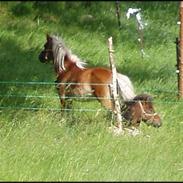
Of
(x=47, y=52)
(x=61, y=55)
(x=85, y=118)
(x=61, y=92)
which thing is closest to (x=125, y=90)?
(x=85, y=118)

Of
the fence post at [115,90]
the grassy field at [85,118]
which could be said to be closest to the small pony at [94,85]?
the fence post at [115,90]

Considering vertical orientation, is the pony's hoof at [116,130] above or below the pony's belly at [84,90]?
below

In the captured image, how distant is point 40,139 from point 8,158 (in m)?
→ 0.73

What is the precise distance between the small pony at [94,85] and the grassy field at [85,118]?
0.23 metres

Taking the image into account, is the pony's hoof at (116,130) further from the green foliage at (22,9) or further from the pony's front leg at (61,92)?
the green foliage at (22,9)

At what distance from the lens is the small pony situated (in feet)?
29.0

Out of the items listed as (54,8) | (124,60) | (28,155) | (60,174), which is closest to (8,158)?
(28,155)

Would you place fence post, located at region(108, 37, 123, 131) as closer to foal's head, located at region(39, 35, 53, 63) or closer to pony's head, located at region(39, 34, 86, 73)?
pony's head, located at region(39, 34, 86, 73)

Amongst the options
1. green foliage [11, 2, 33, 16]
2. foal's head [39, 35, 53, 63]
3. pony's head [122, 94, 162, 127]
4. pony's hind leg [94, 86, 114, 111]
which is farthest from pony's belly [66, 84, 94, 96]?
green foliage [11, 2, 33, 16]

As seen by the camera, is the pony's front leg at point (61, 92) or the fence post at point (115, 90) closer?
the fence post at point (115, 90)

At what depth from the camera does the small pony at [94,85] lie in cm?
883

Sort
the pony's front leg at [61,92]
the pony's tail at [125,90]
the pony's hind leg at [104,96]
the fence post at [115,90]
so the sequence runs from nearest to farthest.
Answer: the fence post at [115,90] → the pony's tail at [125,90] → the pony's hind leg at [104,96] → the pony's front leg at [61,92]

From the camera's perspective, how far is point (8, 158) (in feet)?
23.0

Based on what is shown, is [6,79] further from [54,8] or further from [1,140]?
[54,8]
